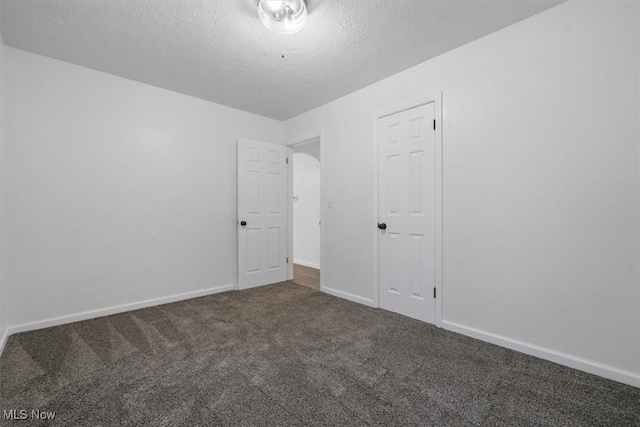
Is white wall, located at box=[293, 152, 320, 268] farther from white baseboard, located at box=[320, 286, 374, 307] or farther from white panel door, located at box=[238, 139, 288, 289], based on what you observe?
white baseboard, located at box=[320, 286, 374, 307]

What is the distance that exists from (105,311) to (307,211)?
3.74 metres

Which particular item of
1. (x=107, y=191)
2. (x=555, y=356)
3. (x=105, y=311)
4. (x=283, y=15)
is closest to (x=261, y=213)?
(x=107, y=191)

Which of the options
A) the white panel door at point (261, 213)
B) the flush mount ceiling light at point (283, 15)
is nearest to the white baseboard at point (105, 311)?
the white panel door at point (261, 213)

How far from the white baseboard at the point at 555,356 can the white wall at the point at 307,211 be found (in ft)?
11.2

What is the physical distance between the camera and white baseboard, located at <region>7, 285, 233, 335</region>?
2492 mm

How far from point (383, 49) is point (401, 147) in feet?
3.00

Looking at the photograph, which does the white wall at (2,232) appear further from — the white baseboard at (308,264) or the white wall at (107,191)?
the white baseboard at (308,264)

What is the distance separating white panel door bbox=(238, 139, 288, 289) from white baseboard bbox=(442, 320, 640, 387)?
2.53 m

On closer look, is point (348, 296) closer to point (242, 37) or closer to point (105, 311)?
point (105, 311)

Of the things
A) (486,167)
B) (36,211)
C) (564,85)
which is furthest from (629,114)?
(36,211)

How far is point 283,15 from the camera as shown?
1.95 meters

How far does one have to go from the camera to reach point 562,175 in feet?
6.40

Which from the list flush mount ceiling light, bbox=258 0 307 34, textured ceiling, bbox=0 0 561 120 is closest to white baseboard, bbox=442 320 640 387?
textured ceiling, bbox=0 0 561 120

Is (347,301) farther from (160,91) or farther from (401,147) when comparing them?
(160,91)
